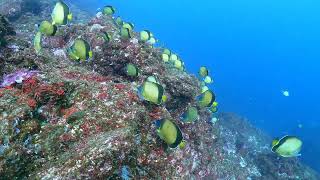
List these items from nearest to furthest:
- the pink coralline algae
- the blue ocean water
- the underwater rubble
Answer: the underwater rubble
the pink coralline algae
the blue ocean water

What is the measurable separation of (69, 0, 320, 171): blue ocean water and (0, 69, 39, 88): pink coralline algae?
26752 mm

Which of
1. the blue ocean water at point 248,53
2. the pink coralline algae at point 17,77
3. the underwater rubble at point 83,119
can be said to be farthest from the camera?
the blue ocean water at point 248,53

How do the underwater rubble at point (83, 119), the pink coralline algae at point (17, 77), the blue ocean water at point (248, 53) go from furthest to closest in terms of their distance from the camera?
the blue ocean water at point (248, 53) → the pink coralline algae at point (17, 77) → the underwater rubble at point (83, 119)

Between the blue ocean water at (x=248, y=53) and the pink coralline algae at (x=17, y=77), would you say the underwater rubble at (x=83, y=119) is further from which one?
the blue ocean water at (x=248, y=53)

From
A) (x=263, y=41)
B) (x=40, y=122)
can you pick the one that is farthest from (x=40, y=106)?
(x=263, y=41)

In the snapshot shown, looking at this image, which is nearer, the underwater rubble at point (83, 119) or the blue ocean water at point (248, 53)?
the underwater rubble at point (83, 119)

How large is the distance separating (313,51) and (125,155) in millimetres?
203666

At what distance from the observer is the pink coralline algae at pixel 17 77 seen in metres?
5.84

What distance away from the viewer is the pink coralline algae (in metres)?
5.84

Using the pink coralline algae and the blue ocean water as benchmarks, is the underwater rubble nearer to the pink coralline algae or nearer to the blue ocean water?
the pink coralline algae

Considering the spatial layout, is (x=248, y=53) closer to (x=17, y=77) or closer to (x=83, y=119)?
(x=17, y=77)

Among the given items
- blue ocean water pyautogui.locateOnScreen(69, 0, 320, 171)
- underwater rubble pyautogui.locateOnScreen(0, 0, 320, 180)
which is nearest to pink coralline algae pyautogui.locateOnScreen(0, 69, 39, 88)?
underwater rubble pyautogui.locateOnScreen(0, 0, 320, 180)

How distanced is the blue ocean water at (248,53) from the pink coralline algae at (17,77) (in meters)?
26.8


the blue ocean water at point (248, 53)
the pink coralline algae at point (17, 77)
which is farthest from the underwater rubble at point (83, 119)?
the blue ocean water at point (248, 53)
